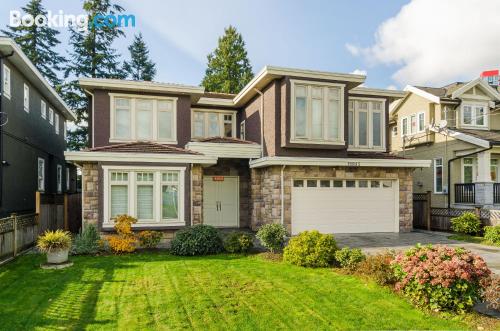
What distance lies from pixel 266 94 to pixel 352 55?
5469mm

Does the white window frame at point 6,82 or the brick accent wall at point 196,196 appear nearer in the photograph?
the white window frame at point 6,82

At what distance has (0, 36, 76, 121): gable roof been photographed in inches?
452

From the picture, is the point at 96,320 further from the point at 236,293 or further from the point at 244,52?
the point at 244,52

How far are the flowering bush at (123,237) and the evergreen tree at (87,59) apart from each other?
72.0ft

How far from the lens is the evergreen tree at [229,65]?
33.0m

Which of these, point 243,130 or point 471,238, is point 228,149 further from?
point 471,238

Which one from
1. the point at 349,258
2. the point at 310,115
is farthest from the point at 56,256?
the point at 310,115

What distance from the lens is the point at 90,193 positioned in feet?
37.7

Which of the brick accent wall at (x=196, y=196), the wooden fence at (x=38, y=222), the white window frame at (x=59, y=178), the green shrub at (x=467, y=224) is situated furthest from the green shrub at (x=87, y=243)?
the green shrub at (x=467, y=224)

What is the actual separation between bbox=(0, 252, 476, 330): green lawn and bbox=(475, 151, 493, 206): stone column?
518 inches

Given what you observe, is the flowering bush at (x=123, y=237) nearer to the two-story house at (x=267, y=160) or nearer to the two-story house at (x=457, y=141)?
the two-story house at (x=267, y=160)

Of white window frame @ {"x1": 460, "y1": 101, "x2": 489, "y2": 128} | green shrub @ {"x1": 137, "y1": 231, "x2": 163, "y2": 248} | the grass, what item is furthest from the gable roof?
white window frame @ {"x1": 460, "y1": 101, "x2": 489, "y2": 128}

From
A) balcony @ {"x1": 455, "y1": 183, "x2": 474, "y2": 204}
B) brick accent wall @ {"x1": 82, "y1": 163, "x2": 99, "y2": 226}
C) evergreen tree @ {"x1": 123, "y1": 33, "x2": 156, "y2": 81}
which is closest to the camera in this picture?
brick accent wall @ {"x1": 82, "y1": 163, "x2": 99, "y2": 226}

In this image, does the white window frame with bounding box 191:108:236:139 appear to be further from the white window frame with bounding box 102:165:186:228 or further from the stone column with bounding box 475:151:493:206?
the stone column with bounding box 475:151:493:206
